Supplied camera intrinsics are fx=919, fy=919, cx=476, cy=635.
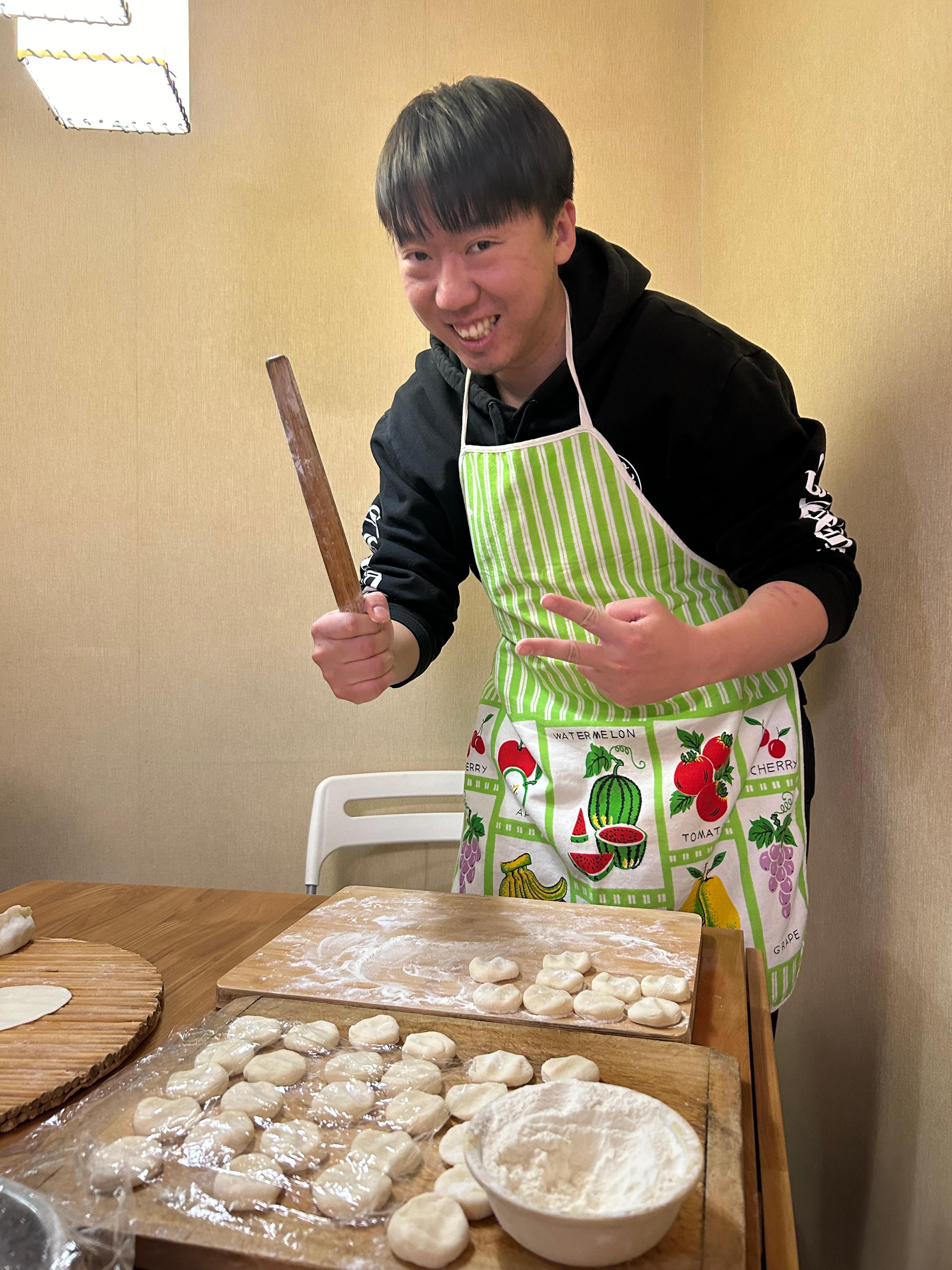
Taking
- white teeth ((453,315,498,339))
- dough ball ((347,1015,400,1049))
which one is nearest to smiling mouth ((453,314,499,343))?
white teeth ((453,315,498,339))

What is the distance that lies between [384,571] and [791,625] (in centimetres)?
57

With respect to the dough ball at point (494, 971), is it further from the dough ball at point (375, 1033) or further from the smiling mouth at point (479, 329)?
the smiling mouth at point (479, 329)

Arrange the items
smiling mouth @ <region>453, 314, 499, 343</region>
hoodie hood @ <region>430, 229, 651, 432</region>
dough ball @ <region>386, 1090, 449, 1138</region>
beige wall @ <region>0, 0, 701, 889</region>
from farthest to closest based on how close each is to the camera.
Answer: beige wall @ <region>0, 0, 701, 889</region> < hoodie hood @ <region>430, 229, 651, 432</region> < smiling mouth @ <region>453, 314, 499, 343</region> < dough ball @ <region>386, 1090, 449, 1138</region>

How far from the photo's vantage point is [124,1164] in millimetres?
493

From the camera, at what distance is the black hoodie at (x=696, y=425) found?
1081mm

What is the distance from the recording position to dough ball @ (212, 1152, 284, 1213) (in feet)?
1.56

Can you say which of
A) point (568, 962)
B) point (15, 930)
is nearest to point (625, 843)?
point (568, 962)

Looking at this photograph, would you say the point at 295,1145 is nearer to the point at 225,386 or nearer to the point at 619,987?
the point at 619,987

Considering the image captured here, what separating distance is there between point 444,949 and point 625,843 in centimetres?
33

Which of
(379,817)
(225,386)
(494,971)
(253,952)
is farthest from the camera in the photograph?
(225,386)

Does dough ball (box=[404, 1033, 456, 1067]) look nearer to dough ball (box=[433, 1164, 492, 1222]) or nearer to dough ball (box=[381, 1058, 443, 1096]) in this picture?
dough ball (box=[381, 1058, 443, 1096])

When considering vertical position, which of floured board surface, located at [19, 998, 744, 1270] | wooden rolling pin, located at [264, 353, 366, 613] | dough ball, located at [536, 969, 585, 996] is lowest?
floured board surface, located at [19, 998, 744, 1270]

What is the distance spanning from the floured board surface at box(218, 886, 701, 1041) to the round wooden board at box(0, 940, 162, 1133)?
3.1 inches

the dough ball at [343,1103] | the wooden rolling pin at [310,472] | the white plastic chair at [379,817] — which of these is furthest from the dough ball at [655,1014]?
the white plastic chair at [379,817]
